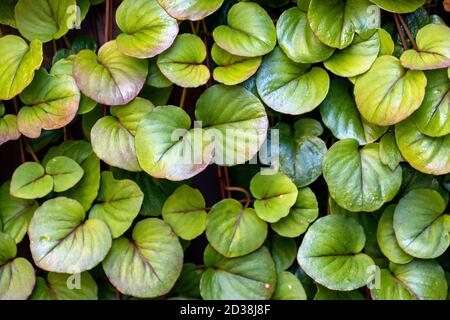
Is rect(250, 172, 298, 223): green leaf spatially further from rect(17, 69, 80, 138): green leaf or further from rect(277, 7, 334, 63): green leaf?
rect(17, 69, 80, 138): green leaf

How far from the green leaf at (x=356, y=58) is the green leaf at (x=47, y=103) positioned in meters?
0.42

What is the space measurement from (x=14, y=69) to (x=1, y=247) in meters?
0.31

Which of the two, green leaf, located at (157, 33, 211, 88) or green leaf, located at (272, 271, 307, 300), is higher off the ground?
green leaf, located at (157, 33, 211, 88)

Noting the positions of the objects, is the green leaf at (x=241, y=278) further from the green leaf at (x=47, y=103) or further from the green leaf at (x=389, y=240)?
the green leaf at (x=47, y=103)

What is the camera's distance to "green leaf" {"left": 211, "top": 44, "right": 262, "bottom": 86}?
79cm

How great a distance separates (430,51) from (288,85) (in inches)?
8.8

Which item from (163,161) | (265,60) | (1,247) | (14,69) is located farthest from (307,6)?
(1,247)

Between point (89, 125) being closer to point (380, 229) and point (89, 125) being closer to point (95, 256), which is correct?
point (95, 256)

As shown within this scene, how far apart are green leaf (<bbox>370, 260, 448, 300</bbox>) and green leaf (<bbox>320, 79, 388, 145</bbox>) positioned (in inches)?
9.3

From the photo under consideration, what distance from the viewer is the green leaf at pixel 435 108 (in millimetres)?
759

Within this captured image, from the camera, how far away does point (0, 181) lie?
1.00 metres

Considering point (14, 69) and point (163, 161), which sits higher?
point (14, 69)

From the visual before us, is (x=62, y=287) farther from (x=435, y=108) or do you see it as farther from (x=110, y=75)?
(x=435, y=108)

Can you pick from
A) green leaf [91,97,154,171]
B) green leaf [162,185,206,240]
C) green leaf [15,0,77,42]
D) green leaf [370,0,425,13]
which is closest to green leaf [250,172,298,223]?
green leaf [162,185,206,240]
